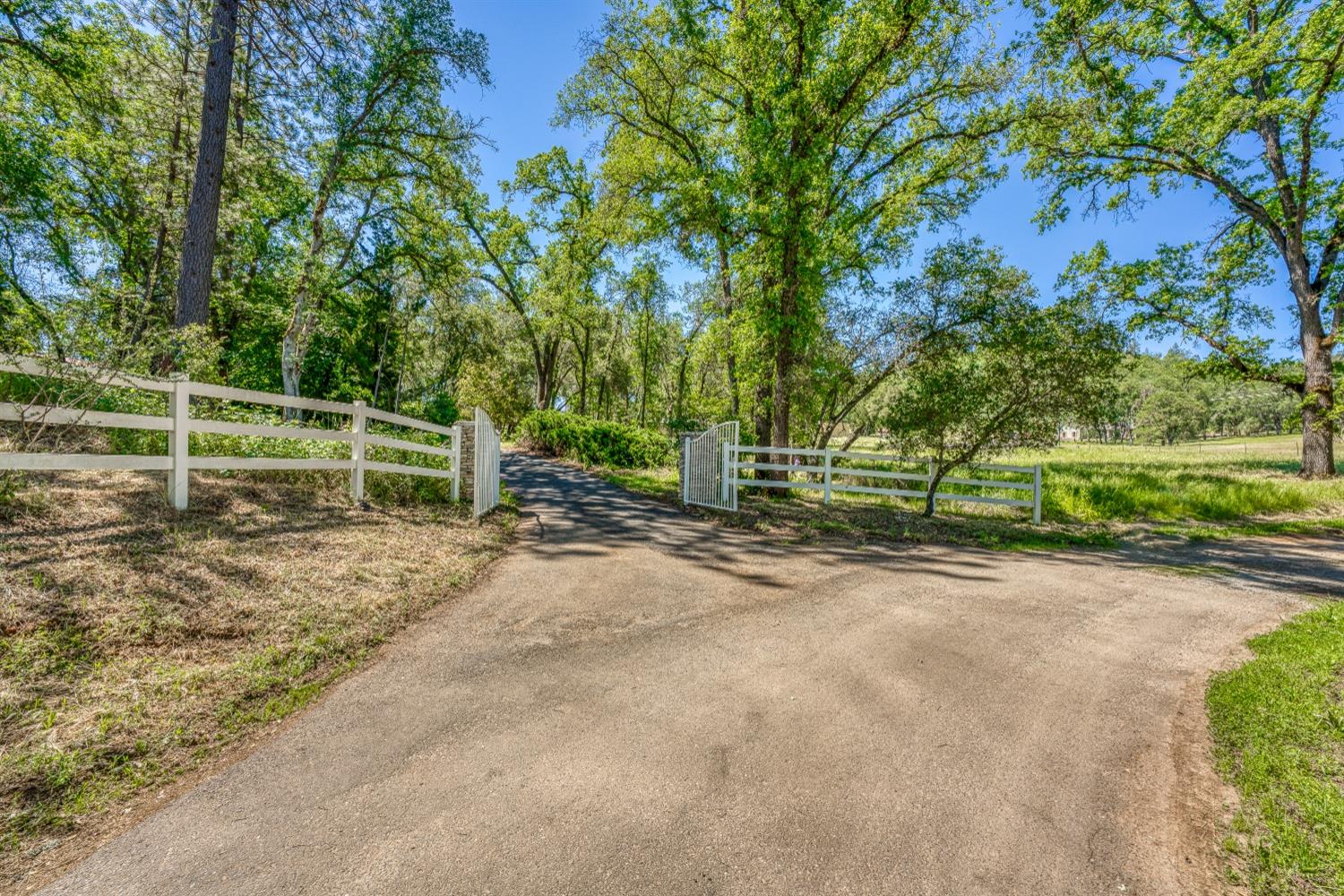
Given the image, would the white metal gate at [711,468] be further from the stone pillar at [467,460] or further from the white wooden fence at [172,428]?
the white wooden fence at [172,428]

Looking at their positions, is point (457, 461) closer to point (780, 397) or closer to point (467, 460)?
point (467, 460)

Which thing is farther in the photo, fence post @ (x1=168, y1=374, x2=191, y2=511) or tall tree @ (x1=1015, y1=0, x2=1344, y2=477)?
tall tree @ (x1=1015, y1=0, x2=1344, y2=477)

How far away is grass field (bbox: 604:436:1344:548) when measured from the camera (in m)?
8.36

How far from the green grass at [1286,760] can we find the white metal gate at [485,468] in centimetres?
738

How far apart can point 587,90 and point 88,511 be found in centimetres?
1342

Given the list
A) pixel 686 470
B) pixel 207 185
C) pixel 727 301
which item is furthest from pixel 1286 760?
pixel 207 185

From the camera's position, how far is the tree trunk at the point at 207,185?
7473 millimetres

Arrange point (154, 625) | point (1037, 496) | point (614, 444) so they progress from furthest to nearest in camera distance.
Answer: point (614, 444) < point (1037, 496) < point (154, 625)

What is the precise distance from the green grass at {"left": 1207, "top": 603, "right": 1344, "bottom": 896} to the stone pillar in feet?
25.5

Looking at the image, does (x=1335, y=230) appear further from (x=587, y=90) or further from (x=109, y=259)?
(x=109, y=259)

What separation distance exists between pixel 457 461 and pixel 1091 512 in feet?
39.8

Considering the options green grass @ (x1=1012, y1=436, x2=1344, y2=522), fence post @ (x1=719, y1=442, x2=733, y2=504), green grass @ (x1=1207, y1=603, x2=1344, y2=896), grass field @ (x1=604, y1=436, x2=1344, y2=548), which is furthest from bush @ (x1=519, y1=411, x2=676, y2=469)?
green grass @ (x1=1207, y1=603, x2=1344, y2=896)

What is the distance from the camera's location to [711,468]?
9.82m

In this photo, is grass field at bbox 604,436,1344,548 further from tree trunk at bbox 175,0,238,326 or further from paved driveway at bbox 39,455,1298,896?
tree trunk at bbox 175,0,238,326
